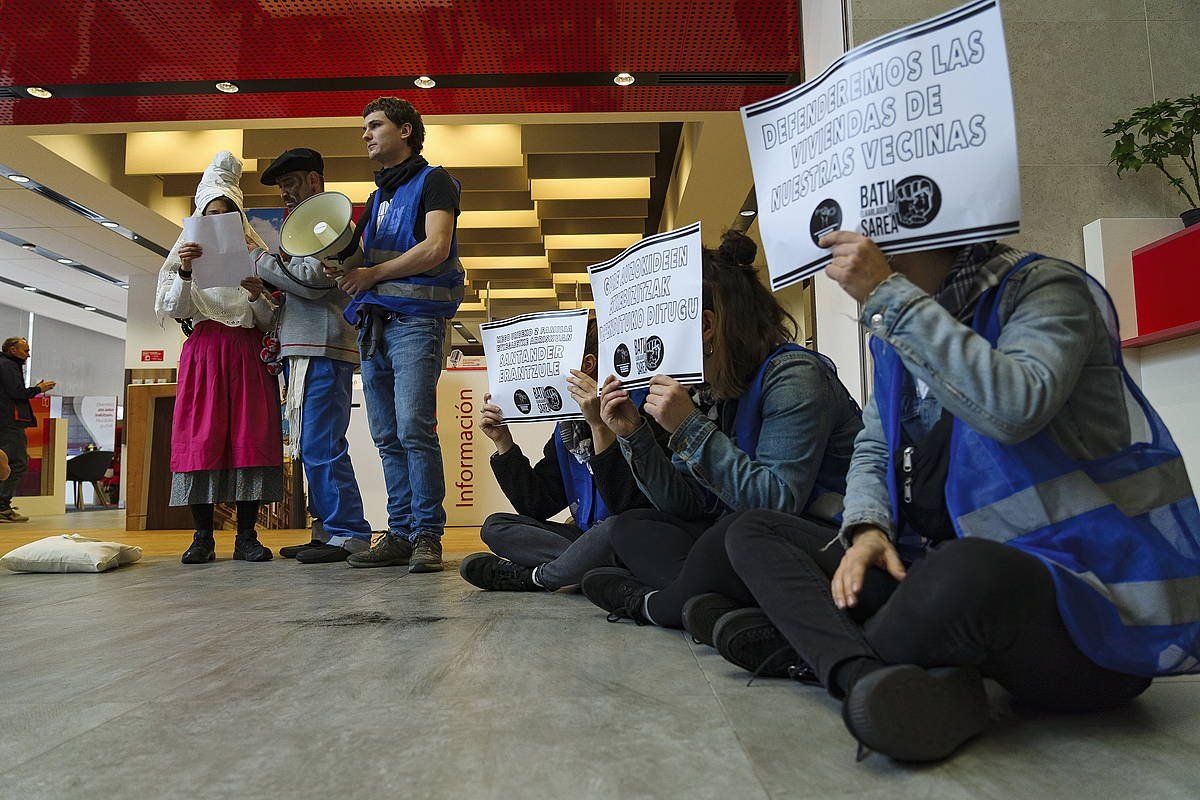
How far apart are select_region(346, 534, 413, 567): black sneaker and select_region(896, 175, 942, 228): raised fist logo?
6.95 ft

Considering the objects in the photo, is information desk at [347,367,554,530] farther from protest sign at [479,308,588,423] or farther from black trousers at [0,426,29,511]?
black trousers at [0,426,29,511]

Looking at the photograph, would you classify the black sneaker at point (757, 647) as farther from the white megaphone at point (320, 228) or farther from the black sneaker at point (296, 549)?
the black sneaker at point (296, 549)

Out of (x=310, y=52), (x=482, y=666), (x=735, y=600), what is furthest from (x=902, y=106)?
(x=310, y=52)

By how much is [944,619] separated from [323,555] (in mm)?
2552

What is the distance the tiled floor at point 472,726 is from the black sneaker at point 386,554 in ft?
3.58

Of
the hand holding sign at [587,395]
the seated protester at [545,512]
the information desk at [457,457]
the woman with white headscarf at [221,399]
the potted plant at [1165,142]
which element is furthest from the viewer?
the information desk at [457,457]

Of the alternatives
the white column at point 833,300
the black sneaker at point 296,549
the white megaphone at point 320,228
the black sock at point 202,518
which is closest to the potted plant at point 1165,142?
the white column at point 833,300

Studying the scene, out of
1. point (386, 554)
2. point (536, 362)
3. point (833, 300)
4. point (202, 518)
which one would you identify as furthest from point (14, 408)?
point (833, 300)

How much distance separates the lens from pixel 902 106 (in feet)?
3.43

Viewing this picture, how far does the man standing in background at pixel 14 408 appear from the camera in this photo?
661 cm

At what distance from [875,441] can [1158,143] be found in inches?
77.0

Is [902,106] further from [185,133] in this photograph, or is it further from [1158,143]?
[185,133]

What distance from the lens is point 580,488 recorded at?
2.23 metres

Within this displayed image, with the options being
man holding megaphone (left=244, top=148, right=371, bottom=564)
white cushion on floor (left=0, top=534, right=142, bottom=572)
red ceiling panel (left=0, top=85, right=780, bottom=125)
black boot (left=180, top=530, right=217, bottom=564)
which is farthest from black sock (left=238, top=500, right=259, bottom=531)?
red ceiling panel (left=0, top=85, right=780, bottom=125)
